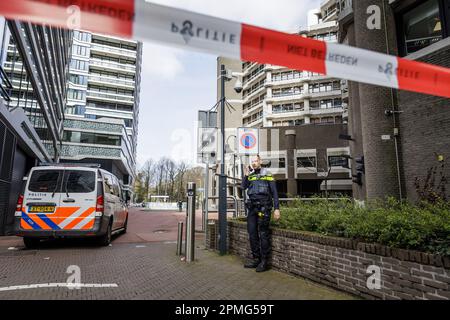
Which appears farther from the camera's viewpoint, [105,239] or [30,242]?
[105,239]

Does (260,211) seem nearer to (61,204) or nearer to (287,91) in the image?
(61,204)

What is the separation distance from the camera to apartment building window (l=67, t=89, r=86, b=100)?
59.1 meters

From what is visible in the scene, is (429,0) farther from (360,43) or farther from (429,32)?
(360,43)

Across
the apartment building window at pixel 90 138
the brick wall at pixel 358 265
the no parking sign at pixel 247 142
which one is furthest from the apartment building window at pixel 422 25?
the apartment building window at pixel 90 138

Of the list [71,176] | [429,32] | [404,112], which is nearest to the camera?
[71,176]

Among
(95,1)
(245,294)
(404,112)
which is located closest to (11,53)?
(95,1)

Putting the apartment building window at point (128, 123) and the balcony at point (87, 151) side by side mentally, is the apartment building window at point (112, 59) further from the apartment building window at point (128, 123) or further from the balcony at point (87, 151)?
the balcony at point (87, 151)

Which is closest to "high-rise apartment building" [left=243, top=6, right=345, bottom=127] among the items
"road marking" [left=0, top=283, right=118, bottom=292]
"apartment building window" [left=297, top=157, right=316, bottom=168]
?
"apartment building window" [left=297, top=157, right=316, bottom=168]

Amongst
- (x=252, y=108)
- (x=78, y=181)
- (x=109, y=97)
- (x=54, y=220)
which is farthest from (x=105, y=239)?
(x=109, y=97)

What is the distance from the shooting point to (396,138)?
11891 mm

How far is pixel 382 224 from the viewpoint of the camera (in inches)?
148

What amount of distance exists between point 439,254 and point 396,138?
394 inches

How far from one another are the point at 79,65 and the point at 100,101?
764 centimetres

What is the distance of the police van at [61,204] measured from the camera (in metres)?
7.32
